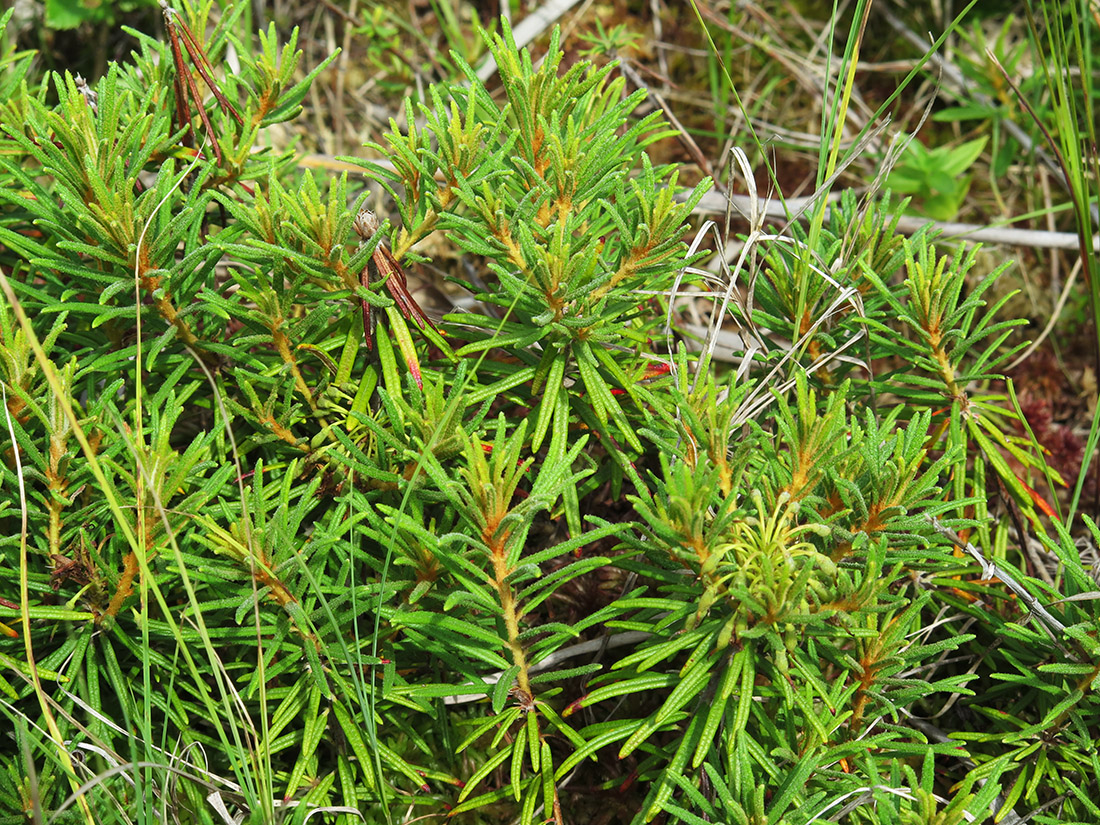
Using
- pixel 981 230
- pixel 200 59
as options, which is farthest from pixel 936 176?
pixel 200 59

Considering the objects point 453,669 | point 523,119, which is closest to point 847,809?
point 453,669

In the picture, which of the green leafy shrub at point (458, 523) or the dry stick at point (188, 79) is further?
the dry stick at point (188, 79)

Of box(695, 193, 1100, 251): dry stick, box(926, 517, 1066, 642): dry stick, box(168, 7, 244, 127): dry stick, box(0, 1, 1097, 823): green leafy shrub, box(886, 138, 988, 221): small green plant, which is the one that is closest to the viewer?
box(0, 1, 1097, 823): green leafy shrub

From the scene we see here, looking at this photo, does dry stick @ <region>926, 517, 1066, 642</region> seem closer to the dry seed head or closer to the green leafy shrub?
the green leafy shrub

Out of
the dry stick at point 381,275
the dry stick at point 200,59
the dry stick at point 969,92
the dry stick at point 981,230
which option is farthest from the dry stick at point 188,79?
the dry stick at point 969,92

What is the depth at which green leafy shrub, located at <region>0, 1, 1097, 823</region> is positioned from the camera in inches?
58.4

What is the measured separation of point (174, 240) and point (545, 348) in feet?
2.29

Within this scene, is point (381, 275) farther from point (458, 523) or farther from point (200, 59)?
point (200, 59)

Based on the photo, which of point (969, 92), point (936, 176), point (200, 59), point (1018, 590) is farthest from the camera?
point (969, 92)

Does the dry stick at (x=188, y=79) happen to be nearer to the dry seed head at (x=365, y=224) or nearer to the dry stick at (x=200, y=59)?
the dry stick at (x=200, y=59)

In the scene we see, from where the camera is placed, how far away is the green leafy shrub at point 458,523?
1483mm

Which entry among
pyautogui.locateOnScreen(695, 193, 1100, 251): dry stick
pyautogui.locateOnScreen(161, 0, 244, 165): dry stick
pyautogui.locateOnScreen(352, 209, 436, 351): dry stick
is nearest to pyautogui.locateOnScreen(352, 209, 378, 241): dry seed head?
pyautogui.locateOnScreen(352, 209, 436, 351): dry stick

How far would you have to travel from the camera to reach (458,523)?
164 cm

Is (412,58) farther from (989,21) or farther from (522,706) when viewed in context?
(522,706)
